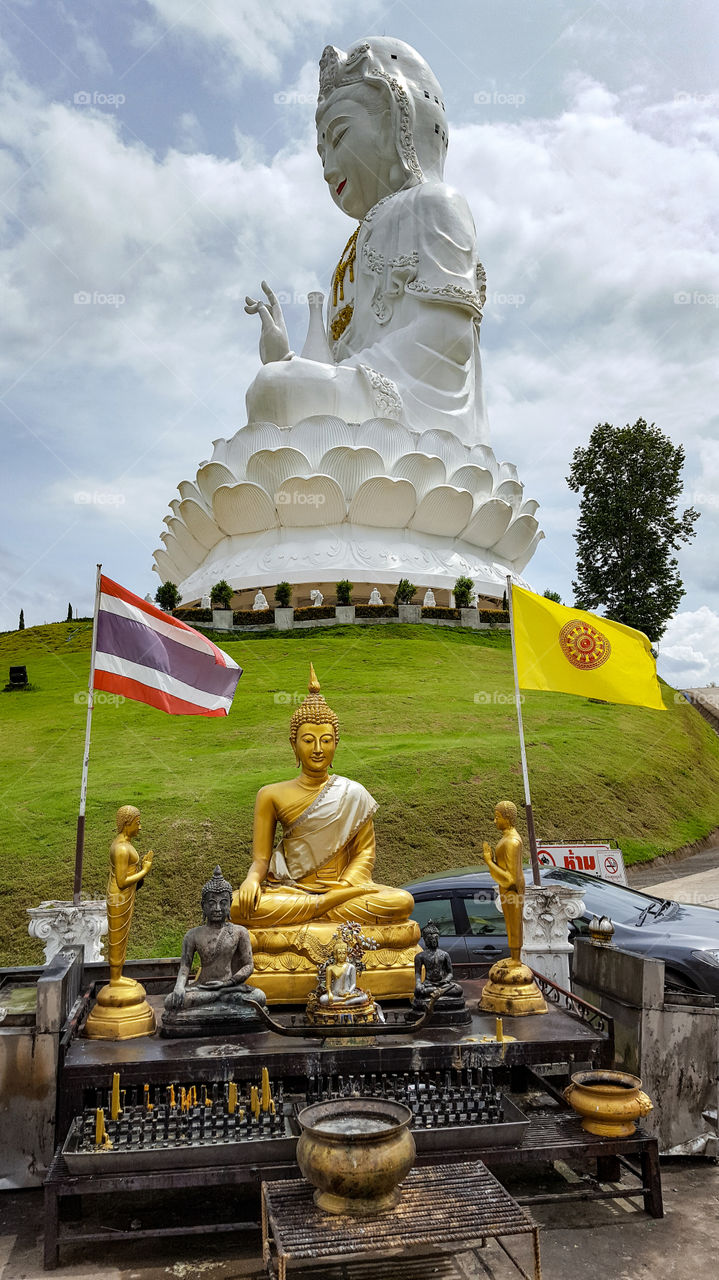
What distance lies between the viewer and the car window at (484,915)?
7.88 metres

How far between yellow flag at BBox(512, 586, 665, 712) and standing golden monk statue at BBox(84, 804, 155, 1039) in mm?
3646

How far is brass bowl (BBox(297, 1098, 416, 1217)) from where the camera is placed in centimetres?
385

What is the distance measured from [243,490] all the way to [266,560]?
230 centimetres

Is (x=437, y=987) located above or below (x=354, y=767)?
below

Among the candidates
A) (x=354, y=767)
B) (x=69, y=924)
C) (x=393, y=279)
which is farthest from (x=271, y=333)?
(x=69, y=924)

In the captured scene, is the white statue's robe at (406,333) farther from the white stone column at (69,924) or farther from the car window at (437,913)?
the white stone column at (69,924)

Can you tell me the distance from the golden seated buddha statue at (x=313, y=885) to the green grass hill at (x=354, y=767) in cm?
306

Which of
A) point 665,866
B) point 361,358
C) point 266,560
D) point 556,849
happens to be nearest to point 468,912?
point 556,849

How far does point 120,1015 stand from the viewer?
17.9 feet

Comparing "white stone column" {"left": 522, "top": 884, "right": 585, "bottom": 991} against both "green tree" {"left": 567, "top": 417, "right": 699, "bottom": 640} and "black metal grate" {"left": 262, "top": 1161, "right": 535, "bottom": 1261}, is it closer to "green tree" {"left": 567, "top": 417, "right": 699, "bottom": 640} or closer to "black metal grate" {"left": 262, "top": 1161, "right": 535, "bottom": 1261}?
"black metal grate" {"left": 262, "top": 1161, "right": 535, "bottom": 1261}

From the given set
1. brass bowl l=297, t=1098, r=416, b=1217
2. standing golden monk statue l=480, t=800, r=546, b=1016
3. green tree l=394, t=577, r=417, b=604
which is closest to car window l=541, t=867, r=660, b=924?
standing golden monk statue l=480, t=800, r=546, b=1016

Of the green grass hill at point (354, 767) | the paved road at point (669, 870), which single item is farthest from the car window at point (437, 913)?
the paved road at point (669, 870)

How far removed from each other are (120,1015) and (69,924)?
6.63 feet

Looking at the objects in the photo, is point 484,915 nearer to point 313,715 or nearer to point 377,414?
point 313,715
